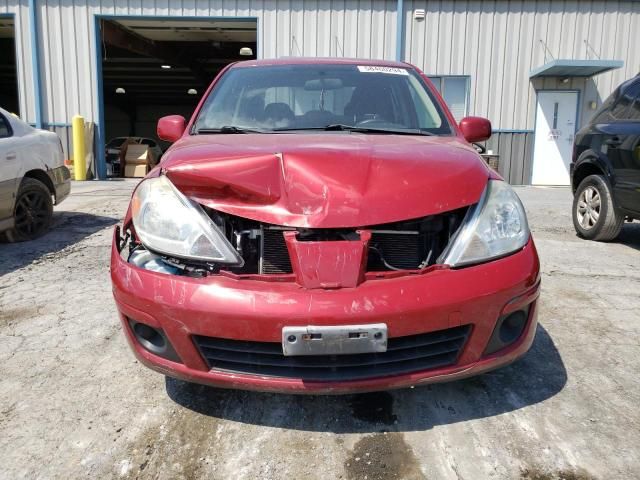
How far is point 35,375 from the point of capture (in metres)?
2.54

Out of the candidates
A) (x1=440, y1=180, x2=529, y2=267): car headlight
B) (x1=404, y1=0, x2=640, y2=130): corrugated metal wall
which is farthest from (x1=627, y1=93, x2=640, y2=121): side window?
(x1=404, y1=0, x2=640, y2=130): corrugated metal wall

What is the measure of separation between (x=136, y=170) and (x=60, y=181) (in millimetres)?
9047

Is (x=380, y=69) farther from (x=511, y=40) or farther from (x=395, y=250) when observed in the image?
(x=511, y=40)

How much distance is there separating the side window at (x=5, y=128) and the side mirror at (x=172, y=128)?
9.25 feet

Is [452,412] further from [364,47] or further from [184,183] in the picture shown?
[364,47]

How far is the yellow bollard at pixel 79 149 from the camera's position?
1165 cm

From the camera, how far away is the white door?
1226 cm

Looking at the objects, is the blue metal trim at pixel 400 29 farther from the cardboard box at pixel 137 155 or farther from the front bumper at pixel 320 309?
the front bumper at pixel 320 309

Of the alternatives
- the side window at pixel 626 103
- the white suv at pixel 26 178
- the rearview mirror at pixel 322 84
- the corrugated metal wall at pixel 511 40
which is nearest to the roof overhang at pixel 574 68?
the corrugated metal wall at pixel 511 40

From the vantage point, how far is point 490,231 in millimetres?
2000

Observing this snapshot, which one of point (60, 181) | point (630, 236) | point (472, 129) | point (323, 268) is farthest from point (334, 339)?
point (630, 236)

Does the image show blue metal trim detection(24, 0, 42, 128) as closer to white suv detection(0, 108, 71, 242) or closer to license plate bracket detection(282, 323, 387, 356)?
white suv detection(0, 108, 71, 242)

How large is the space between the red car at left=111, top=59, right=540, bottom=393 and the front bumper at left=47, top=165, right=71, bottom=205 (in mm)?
4120

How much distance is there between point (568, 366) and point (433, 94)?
Result: 1657 millimetres
